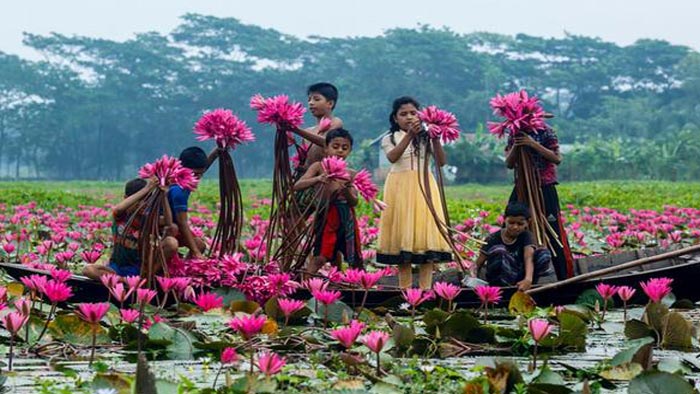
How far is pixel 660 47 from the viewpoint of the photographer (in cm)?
5778

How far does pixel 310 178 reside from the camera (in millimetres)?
6031

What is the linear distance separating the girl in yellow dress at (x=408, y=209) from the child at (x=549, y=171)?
0.43 metres

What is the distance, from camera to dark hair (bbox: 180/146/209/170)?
6043 mm

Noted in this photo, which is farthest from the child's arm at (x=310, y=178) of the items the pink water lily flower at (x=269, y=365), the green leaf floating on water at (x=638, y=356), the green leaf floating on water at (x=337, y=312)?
the pink water lily flower at (x=269, y=365)

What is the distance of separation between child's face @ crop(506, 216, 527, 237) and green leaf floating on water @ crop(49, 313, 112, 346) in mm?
2695

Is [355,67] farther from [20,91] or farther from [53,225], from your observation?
[53,225]

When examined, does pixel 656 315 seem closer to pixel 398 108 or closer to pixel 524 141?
pixel 524 141

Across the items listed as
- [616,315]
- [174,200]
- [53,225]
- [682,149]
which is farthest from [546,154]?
[682,149]

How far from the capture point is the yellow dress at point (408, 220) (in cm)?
626

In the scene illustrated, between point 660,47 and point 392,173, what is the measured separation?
178 ft

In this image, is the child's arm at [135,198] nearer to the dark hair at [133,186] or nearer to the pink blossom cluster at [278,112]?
the dark hair at [133,186]

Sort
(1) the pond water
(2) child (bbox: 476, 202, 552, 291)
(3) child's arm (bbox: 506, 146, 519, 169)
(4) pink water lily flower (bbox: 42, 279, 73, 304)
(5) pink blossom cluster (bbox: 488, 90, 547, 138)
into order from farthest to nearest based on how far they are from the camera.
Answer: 1. (3) child's arm (bbox: 506, 146, 519, 169)
2. (5) pink blossom cluster (bbox: 488, 90, 547, 138)
3. (2) child (bbox: 476, 202, 552, 291)
4. (4) pink water lily flower (bbox: 42, 279, 73, 304)
5. (1) the pond water

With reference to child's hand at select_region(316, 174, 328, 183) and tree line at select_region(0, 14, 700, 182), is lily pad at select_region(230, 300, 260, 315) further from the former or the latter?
tree line at select_region(0, 14, 700, 182)

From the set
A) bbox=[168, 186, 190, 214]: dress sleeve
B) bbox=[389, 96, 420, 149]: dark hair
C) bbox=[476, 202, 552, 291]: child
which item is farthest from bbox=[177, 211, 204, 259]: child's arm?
bbox=[476, 202, 552, 291]: child
